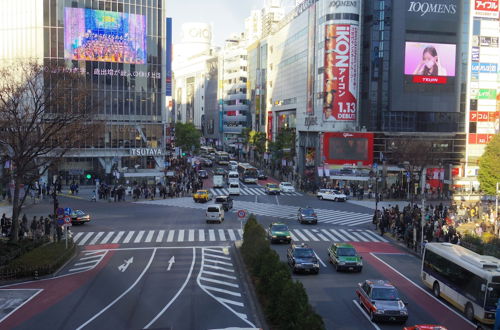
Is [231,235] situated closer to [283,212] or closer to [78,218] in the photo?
[78,218]

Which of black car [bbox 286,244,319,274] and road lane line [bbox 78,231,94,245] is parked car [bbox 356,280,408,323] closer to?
black car [bbox 286,244,319,274]

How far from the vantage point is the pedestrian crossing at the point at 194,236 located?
38.4 metres

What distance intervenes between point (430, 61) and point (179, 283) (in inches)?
2513

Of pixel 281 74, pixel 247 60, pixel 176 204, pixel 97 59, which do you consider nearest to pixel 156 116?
pixel 97 59

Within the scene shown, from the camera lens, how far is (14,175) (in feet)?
120

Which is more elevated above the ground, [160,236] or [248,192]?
[160,236]

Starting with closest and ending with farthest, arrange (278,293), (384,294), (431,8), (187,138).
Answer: (278,293) < (384,294) < (431,8) < (187,138)

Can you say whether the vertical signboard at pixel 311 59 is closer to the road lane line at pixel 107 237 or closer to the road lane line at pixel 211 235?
the road lane line at pixel 211 235

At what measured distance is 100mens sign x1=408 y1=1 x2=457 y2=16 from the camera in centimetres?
7844

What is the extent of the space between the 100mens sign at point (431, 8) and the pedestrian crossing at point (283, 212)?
37428mm

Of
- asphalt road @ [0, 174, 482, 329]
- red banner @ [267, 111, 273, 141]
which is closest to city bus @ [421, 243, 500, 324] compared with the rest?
asphalt road @ [0, 174, 482, 329]

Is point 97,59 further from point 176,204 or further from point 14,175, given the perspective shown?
point 14,175

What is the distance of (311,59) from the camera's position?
90062mm

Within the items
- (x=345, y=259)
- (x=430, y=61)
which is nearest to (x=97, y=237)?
(x=345, y=259)
